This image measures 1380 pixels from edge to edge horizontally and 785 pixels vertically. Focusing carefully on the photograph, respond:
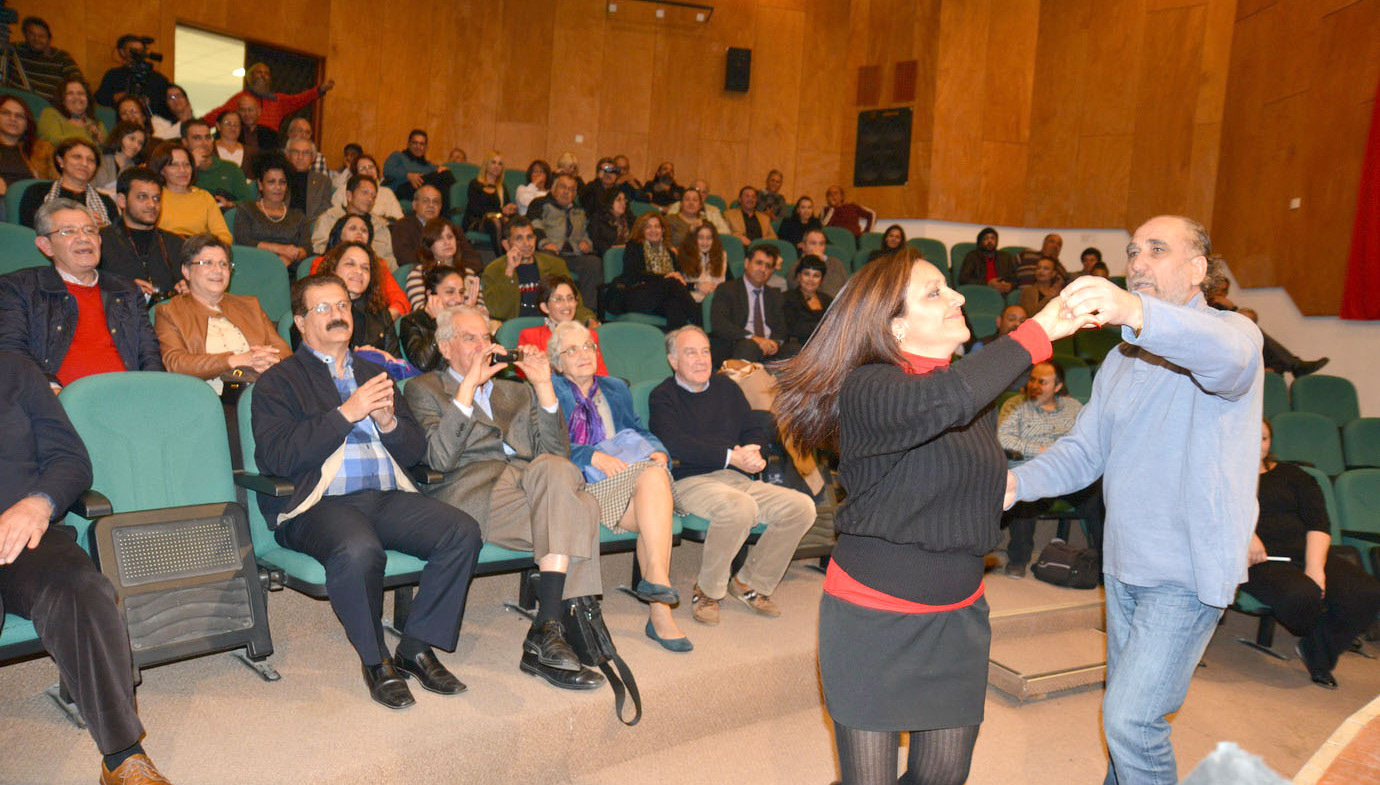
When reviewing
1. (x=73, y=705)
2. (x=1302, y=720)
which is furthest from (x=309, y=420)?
(x=1302, y=720)

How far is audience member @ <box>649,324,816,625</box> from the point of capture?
336 cm

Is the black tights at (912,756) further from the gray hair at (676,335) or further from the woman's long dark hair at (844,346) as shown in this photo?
the gray hair at (676,335)

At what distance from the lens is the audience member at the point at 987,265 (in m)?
8.83

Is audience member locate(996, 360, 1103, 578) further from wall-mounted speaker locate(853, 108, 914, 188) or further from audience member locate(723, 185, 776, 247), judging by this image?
wall-mounted speaker locate(853, 108, 914, 188)

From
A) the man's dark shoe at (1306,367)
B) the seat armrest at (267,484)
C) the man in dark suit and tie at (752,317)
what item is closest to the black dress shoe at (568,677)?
the seat armrest at (267,484)

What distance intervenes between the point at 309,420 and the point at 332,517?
295mm

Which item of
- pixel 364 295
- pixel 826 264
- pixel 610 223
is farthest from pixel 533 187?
pixel 364 295

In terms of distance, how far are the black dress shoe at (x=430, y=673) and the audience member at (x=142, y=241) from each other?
2256 millimetres

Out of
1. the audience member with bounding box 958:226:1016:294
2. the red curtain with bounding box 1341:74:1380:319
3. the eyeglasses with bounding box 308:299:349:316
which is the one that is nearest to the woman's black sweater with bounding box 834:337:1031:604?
the eyeglasses with bounding box 308:299:349:316

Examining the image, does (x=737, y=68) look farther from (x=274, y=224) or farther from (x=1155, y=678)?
(x=1155, y=678)

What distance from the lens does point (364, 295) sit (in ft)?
13.6

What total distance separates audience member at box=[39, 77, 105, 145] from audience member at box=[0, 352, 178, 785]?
4.00 meters

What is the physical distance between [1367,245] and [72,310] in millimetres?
7502

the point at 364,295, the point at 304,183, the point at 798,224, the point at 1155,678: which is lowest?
the point at 1155,678
